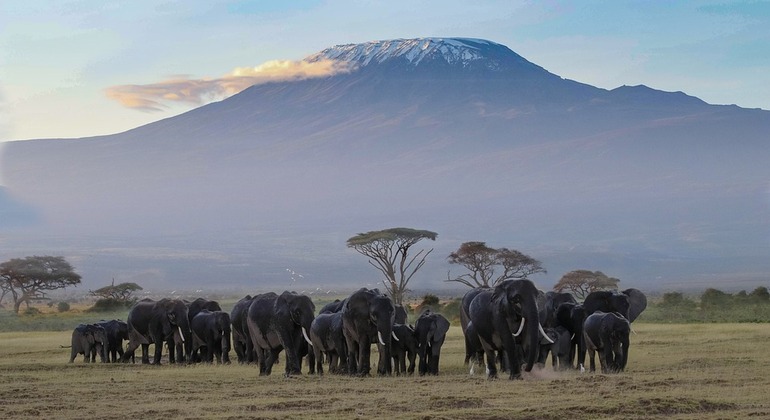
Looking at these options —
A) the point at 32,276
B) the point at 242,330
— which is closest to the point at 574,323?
the point at 242,330

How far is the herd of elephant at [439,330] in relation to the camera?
26.3 meters

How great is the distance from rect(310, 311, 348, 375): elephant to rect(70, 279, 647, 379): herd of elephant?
25 mm

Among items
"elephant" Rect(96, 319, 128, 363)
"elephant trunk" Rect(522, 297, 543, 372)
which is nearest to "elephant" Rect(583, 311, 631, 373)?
"elephant trunk" Rect(522, 297, 543, 372)


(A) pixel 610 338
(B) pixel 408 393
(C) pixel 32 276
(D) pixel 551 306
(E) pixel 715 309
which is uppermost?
(C) pixel 32 276

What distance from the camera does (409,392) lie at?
23.4 m

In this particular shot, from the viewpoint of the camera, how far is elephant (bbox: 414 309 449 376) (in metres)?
29.7

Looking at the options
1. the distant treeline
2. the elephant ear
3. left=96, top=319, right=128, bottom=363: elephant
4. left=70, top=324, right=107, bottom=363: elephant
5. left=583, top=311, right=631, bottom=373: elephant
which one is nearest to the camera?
left=583, top=311, right=631, bottom=373: elephant

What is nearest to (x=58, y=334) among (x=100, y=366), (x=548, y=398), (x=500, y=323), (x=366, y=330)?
(x=100, y=366)

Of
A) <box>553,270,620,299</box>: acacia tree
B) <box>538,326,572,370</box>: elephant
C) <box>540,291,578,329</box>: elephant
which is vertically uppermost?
<box>553,270,620,299</box>: acacia tree

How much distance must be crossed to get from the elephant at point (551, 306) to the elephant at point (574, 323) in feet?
0.61

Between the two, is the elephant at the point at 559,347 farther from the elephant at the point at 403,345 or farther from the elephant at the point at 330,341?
the elephant at the point at 330,341

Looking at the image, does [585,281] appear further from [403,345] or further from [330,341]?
[403,345]

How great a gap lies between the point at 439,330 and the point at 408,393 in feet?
22.2

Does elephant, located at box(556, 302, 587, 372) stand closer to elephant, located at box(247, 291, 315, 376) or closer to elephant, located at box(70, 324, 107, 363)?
elephant, located at box(247, 291, 315, 376)
